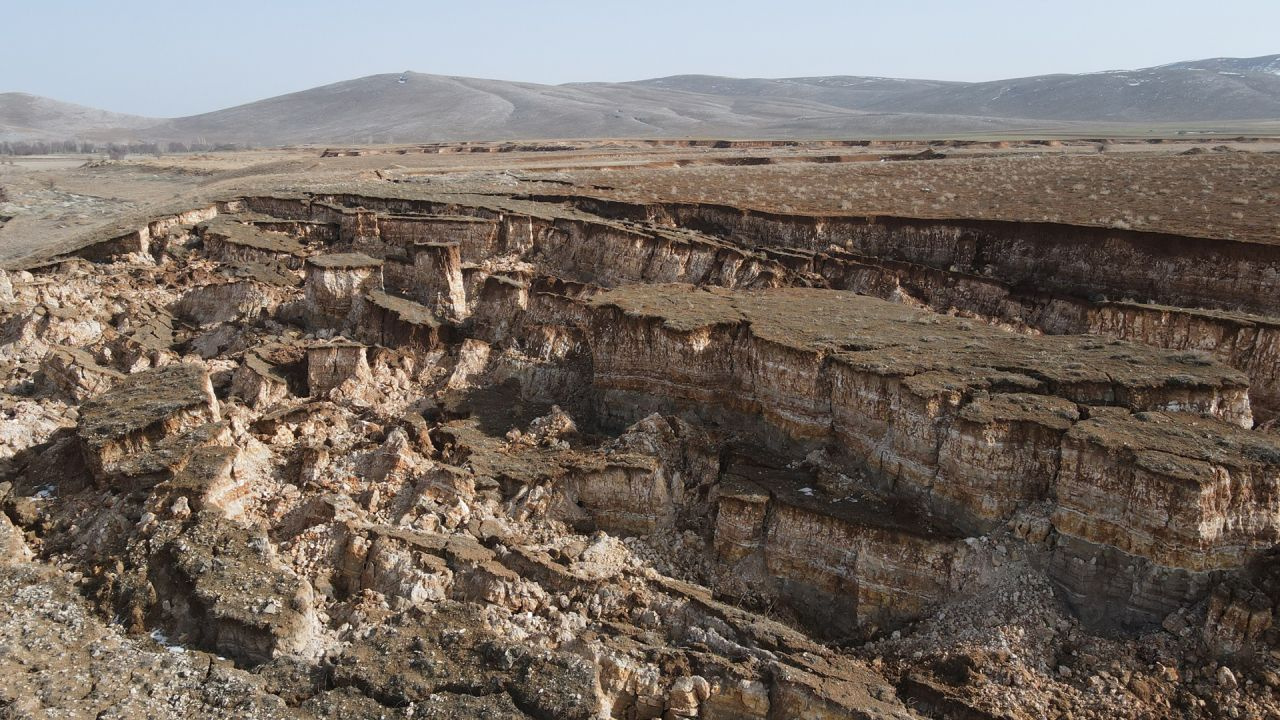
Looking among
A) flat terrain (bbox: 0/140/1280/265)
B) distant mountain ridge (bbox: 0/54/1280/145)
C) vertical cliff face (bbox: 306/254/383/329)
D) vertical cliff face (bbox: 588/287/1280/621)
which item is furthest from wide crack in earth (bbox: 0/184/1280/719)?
distant mountain ridge (bbox: 0/54/1280/145)

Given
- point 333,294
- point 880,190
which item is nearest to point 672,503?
point 333,294

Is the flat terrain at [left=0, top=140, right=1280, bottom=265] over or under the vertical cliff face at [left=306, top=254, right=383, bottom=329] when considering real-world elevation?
over

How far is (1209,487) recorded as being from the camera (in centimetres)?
1154

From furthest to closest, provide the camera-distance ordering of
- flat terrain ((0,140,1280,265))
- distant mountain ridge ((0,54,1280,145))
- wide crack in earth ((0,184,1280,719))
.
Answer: distant mountain ridge ((0,54,1280,145)) → flat terrain ((0,140,1280,265)) → wide crack in earth ((0,184,1280,719))

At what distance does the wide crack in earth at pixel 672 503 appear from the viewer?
11703 millimetres

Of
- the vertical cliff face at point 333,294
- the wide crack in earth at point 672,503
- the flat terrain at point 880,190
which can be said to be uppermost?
the flat terrain at point 880,190

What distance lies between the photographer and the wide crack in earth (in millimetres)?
11703

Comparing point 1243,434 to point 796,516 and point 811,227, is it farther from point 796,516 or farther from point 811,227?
point 811,227

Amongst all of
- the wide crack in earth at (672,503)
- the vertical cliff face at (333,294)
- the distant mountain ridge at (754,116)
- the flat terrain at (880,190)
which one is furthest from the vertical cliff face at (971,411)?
the distant mountain ridge at (754,116)

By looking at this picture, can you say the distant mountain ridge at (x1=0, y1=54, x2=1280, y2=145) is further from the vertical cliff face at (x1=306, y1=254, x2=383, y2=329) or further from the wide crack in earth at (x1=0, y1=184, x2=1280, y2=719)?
the wide crack in earth at (x1=0, y1=184, x2=1280, y2=719)

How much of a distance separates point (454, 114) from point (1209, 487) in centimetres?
18291

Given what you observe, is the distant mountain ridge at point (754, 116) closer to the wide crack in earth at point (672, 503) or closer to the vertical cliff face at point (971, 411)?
the wide crack in earth at point (672, 503)

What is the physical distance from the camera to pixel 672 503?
16000 millimetres

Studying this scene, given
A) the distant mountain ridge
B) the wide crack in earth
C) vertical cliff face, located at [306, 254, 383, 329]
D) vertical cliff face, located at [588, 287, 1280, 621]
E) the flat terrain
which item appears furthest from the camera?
the distant mountain ridge
